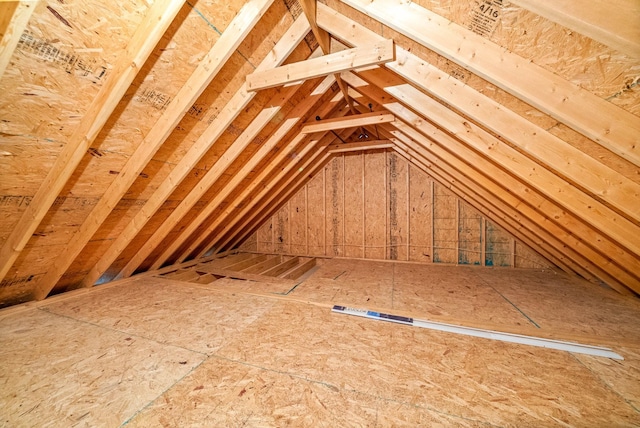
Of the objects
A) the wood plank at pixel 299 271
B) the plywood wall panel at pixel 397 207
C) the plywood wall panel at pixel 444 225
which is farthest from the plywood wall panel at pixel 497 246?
the wood plank at pixel 299 271

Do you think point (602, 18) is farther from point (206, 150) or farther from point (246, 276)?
point (246, 276)

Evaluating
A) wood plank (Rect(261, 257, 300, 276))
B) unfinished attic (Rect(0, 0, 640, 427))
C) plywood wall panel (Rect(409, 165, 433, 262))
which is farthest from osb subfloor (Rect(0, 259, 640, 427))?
plywood wall panel (Rect(409, 165, 433, 262))

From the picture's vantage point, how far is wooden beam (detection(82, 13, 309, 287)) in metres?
1.96

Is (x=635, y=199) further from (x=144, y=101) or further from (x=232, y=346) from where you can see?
(x=144, y=101)

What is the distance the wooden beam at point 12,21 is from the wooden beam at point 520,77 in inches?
70.5

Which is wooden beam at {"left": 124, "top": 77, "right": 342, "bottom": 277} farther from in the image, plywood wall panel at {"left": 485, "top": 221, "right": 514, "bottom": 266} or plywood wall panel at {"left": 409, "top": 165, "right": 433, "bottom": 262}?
plywood wall panel at {"left": 485, "top": 221, "right": 514, "bottom": 266}

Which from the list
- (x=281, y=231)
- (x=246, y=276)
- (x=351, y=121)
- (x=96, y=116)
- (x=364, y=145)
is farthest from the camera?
(x=281, y=231)

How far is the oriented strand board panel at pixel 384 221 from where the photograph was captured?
14.9ft

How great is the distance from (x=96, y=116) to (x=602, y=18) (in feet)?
9.35

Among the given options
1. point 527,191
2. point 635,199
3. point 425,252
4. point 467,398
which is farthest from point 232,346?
point 425,252

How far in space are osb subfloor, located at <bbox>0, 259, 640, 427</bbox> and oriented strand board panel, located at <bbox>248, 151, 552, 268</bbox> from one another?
1761mm

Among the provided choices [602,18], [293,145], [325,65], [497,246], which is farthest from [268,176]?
[497,246]

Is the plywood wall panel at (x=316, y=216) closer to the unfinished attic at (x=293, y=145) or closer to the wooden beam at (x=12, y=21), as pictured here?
the unfinished attic at (x=293, y=145)

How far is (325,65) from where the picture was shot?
69.7 inches
